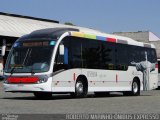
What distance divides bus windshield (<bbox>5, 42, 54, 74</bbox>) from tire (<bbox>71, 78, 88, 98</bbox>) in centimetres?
233

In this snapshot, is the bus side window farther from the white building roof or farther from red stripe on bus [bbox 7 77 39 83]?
the white building roof

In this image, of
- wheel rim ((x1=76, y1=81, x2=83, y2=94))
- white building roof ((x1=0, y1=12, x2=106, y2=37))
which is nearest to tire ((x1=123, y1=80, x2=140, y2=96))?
wheel rim ((x1=76, y1=81, x2=83, y2=94))

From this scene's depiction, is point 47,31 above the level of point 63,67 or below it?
above

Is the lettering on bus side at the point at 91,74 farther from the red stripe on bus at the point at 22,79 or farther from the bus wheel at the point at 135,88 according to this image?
the bus wheel at the point at 135,88

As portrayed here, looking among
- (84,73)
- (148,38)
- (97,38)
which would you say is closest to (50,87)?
(84,73)

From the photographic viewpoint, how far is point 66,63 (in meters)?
21.7

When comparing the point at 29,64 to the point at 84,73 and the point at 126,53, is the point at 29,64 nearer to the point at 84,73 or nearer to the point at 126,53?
the point at 84,73

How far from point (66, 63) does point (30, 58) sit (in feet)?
5.03

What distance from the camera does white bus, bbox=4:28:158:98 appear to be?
69.2 feet

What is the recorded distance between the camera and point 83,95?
2323 centimetres

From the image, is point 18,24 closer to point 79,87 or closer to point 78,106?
point 79,87

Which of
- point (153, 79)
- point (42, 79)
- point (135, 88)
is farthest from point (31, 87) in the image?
point (153, 79)

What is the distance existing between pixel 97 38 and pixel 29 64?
15.5 feet

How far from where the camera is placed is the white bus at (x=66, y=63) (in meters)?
21.1
